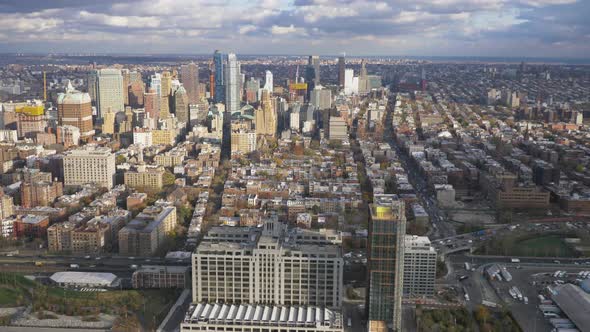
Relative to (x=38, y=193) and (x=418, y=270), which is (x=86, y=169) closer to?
(x=38, y=193)

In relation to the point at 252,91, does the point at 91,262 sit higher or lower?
lower

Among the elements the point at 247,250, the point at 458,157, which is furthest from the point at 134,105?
the point at 247,250

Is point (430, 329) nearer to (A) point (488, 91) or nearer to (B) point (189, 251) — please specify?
(B) point (189, 251)

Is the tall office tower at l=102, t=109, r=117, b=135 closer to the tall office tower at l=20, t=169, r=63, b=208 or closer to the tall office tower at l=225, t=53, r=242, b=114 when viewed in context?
the tall office tower at l=225, t=53, r=242, b=114

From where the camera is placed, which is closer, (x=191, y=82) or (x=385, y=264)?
(x=385, y=264)

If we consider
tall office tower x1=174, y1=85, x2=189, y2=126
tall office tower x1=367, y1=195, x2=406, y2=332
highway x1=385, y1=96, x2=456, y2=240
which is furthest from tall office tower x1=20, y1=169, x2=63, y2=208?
tall office tower x1=174, y1=85, x2=189, y2=126

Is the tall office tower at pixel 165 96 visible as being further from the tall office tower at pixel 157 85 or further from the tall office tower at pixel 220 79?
the tall office tower at pixel 220 79

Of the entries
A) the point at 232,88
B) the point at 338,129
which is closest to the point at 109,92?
the point at 232,88

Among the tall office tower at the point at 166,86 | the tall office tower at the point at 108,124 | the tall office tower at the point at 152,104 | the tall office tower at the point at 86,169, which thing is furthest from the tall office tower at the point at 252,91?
the tall office tower at the point at 86,169
